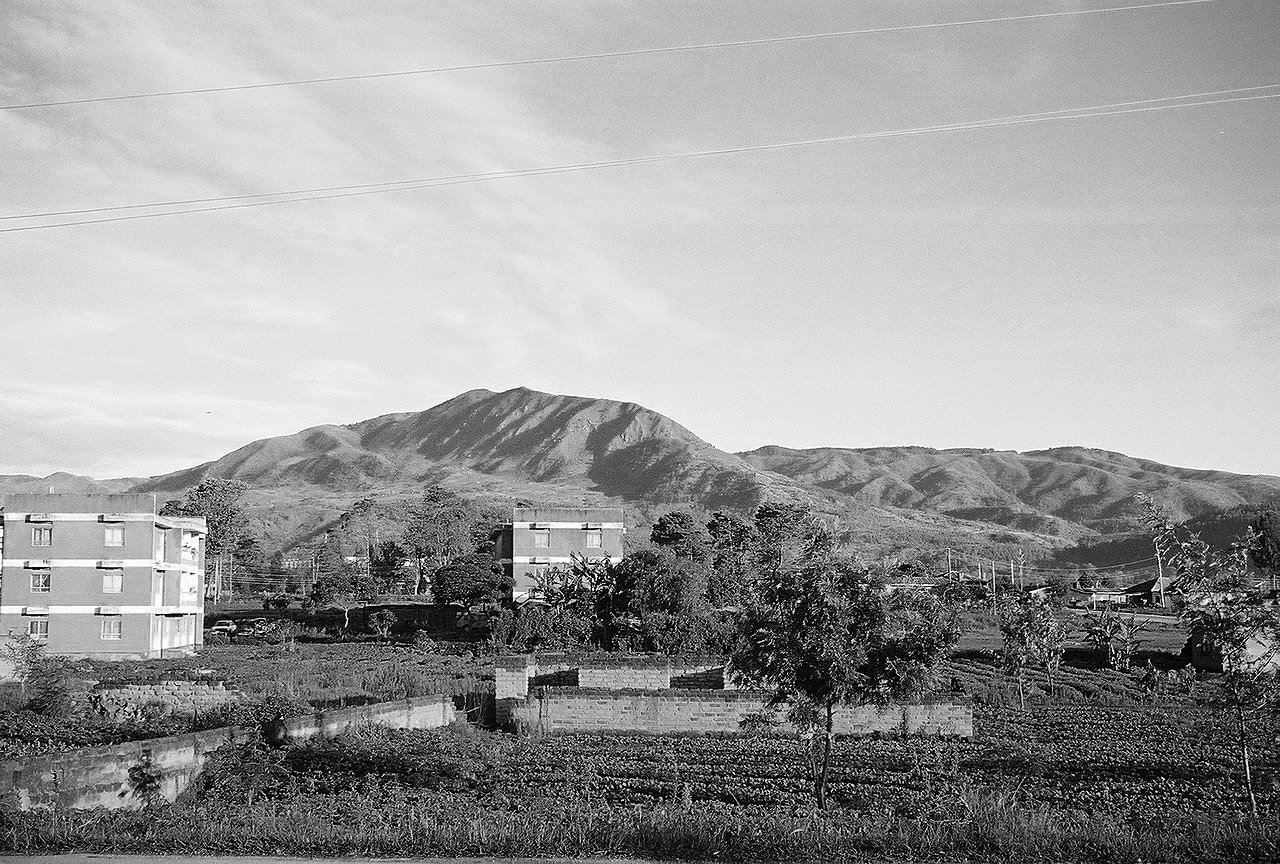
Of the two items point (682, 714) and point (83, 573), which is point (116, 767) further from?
point (83, 573)

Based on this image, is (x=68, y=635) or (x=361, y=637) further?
(x=361, y=637)

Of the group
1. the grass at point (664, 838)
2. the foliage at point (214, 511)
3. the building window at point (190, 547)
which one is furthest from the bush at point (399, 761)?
the foliage at point (214, 511)

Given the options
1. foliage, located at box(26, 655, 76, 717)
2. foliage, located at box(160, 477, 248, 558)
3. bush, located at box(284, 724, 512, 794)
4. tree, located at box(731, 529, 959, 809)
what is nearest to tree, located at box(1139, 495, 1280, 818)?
tree, located at box(731, 529, 959, 809)

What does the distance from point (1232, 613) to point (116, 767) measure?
16749 mm

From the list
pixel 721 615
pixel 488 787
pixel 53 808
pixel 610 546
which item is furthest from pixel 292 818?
pixel 610 546

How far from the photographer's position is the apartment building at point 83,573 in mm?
52219

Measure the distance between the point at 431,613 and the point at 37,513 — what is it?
29372 mm

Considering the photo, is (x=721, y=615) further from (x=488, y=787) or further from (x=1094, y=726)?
(x=488, y=787)

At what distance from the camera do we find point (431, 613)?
253 ft

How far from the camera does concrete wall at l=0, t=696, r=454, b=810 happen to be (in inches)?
552

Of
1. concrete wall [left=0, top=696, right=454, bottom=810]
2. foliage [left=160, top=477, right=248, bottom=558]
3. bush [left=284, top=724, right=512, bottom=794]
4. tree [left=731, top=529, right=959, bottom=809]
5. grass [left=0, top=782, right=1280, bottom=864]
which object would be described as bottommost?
bush [left=284, top=724, right=512, bottom=794]

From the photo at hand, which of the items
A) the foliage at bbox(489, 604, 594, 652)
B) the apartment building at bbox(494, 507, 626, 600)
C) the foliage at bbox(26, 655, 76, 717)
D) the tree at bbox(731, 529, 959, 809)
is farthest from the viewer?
the apartment building at bbox(494, 507, 626, 600)

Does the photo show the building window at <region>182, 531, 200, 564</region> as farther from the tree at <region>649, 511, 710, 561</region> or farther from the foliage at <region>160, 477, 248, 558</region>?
the tree at <region>649, 511, 710, 561</region>

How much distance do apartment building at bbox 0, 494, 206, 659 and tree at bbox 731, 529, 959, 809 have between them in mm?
44914
